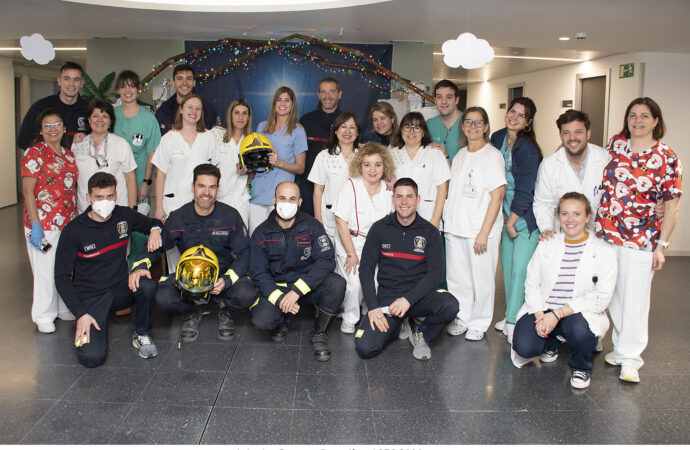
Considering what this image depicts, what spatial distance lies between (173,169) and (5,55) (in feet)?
24.0

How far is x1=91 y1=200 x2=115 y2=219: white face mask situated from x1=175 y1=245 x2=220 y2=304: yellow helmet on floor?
1.95 ft

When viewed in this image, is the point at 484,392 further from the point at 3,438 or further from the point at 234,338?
the point at 3,438

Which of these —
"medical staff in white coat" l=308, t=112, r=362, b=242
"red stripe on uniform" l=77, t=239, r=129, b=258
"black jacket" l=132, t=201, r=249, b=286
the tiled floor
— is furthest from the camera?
"medical staff in white coat" l=308, t=112, r=362, b=242

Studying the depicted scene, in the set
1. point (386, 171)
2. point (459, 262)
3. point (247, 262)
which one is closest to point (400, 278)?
point (459, 262)

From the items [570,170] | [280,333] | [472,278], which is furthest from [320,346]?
[570,170]

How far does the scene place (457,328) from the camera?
4.01 metres

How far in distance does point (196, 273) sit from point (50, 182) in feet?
4.40

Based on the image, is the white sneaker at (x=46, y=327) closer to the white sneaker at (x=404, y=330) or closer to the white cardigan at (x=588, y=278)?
the white sneaker at (x=404, y=330)

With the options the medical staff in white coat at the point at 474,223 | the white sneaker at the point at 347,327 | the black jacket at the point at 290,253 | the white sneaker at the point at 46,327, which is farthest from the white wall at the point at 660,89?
the white sneaker at the point at 46,327

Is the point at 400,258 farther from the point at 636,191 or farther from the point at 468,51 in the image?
the point at 468,51

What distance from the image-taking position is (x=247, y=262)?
3.90 m

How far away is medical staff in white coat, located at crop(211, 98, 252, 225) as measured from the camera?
14.3ft

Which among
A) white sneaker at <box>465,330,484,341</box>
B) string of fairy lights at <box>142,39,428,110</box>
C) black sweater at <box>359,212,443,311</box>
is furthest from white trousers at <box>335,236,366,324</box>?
string of fairy lights at <box>142,39,428,110</box>

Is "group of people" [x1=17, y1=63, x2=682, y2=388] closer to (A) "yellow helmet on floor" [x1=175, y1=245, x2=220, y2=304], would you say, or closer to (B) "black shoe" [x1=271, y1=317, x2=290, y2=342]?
(B) "black shoe" [x1=271, y1=317, x2=290, y2=342]
